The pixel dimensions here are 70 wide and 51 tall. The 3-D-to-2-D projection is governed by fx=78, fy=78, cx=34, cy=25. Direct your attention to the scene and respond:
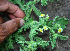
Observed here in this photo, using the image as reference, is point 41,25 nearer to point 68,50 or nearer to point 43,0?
point 43,0

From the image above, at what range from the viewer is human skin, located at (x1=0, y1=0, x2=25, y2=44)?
5.31 feet

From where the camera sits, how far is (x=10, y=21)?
1.74 metres

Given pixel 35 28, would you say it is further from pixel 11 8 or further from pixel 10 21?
pixel 11 8

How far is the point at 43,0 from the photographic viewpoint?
1729 millimetres

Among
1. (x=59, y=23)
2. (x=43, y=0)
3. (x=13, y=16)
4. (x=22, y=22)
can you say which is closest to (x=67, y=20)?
(x=59, y=23)

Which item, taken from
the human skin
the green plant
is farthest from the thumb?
the green plant

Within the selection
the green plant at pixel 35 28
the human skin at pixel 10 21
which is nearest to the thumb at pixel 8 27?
the human skin at pixel 10 21

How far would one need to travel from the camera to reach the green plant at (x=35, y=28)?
1.69 meters

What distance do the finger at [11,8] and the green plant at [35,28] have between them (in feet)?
0.37

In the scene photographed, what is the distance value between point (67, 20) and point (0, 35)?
1.48 metres

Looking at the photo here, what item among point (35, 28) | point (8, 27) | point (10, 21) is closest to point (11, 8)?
point (10, 21)

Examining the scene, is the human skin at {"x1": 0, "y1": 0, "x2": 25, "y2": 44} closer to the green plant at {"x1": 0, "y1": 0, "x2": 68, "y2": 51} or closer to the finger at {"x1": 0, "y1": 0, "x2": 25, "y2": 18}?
the finger at {"x1": 0, "y1": 0, "x2": 25, "y2": 18}

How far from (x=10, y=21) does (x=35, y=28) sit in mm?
584

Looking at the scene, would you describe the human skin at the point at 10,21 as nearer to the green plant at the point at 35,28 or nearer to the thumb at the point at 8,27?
the thumb at the point at 8,27
